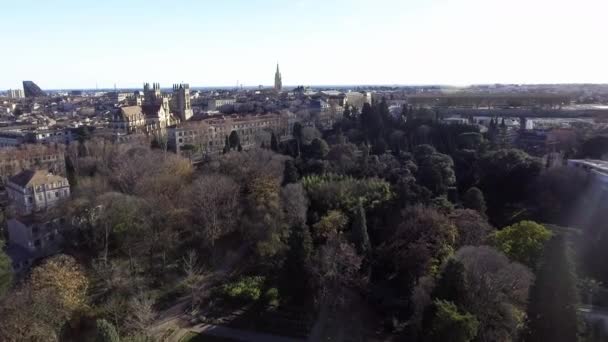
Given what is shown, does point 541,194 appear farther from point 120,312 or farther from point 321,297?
point 120,312

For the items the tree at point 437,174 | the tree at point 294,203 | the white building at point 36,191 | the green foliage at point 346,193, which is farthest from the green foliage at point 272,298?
the white building at point 36,191

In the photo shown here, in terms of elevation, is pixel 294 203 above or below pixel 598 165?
below

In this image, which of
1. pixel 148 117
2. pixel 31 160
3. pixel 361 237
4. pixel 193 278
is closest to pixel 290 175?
pixel 361 237

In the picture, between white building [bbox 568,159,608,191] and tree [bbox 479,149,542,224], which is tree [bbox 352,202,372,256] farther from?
white building [bbox 568,159,608,191]

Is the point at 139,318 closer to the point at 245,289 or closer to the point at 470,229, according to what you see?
the point at 245,289

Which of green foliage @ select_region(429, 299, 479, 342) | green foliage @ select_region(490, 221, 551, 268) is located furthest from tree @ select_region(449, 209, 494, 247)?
green foliage @ select_region(429, 299, 479, 342)

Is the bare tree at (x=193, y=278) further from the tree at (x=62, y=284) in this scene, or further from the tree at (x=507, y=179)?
the tree at (x=507, y=179)

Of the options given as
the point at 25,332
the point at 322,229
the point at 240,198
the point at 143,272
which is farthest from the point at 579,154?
the point at 25,332
